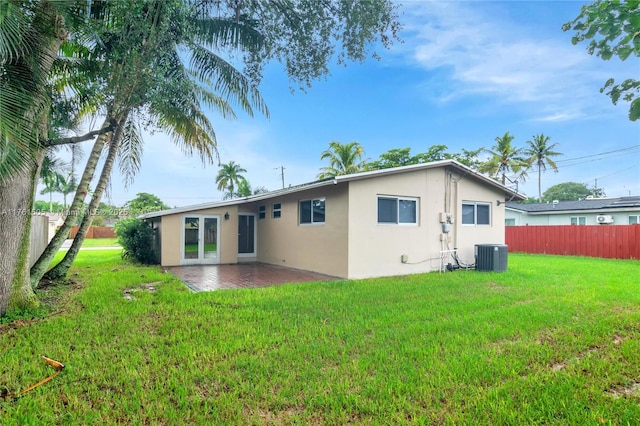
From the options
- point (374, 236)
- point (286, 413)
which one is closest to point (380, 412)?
point (286, 413)

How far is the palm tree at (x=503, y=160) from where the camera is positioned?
101 feet

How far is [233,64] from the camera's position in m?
9.23

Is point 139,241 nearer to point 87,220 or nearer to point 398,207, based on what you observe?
point 87,220

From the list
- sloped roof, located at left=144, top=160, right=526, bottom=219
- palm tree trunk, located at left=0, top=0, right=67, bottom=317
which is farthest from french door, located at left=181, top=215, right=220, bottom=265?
palm tree trunk, located at left=0, top=0, right=67, bottom=317

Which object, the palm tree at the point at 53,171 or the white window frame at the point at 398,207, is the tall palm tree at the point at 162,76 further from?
the white window frame at the point at 398,207

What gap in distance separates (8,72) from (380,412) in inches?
264

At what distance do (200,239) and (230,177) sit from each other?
29.0m

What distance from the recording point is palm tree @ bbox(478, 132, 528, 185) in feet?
101

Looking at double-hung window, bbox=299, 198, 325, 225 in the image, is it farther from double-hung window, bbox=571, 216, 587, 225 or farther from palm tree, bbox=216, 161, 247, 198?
palm tree, bbox=216, 161, 247, 198

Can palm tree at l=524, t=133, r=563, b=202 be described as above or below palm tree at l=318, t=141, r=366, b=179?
above

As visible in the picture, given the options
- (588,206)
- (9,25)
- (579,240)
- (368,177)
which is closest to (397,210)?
(368,177)

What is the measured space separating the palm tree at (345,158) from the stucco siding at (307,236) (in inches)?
628

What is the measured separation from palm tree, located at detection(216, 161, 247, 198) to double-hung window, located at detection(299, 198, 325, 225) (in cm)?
3079

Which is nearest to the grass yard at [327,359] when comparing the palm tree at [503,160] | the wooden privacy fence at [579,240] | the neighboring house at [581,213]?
the wooden privacy fence at [579,240]
